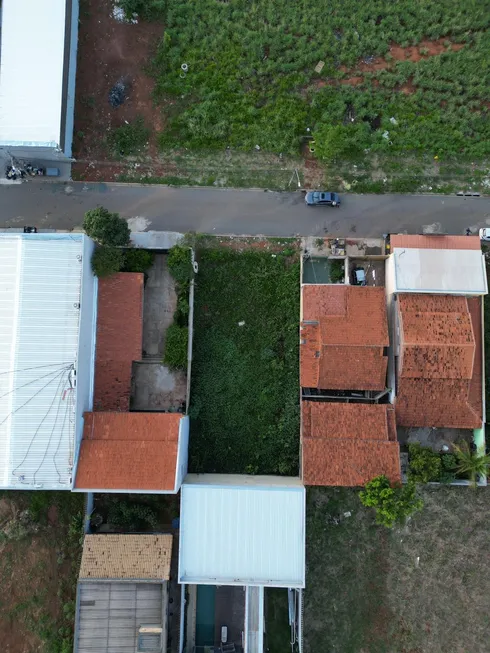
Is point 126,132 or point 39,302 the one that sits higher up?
point 126,132

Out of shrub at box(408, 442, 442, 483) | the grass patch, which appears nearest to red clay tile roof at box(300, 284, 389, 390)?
shrub at box(408, 442, 442, 483)

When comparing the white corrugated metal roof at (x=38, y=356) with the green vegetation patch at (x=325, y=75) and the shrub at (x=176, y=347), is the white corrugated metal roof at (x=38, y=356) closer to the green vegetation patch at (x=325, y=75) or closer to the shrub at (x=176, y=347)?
the shrub at (x=176, y=347)

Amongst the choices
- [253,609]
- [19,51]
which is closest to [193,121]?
[19,51]

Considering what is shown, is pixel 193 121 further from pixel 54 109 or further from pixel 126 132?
pixel 54 109

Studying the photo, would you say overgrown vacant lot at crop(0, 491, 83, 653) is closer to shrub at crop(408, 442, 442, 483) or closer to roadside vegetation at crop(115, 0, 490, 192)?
shrub at crop(408, 442, 442, 483)

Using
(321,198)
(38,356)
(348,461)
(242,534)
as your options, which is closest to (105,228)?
(38,356)

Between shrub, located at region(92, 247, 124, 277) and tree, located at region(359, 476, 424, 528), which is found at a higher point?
shrub, located at region(92, 247, 124, 277)

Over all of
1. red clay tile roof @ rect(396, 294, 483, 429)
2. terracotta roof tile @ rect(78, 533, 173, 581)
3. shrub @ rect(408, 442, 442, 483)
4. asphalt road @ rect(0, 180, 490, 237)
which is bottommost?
terracotta roof tile @ rect(78, 533, 173, 581)

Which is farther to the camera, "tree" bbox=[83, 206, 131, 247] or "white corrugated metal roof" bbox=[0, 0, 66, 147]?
"white corrugated metal roof" bbox=[0, 0, 66, 147]

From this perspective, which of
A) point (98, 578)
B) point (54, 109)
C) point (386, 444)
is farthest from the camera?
point (54, 109)
